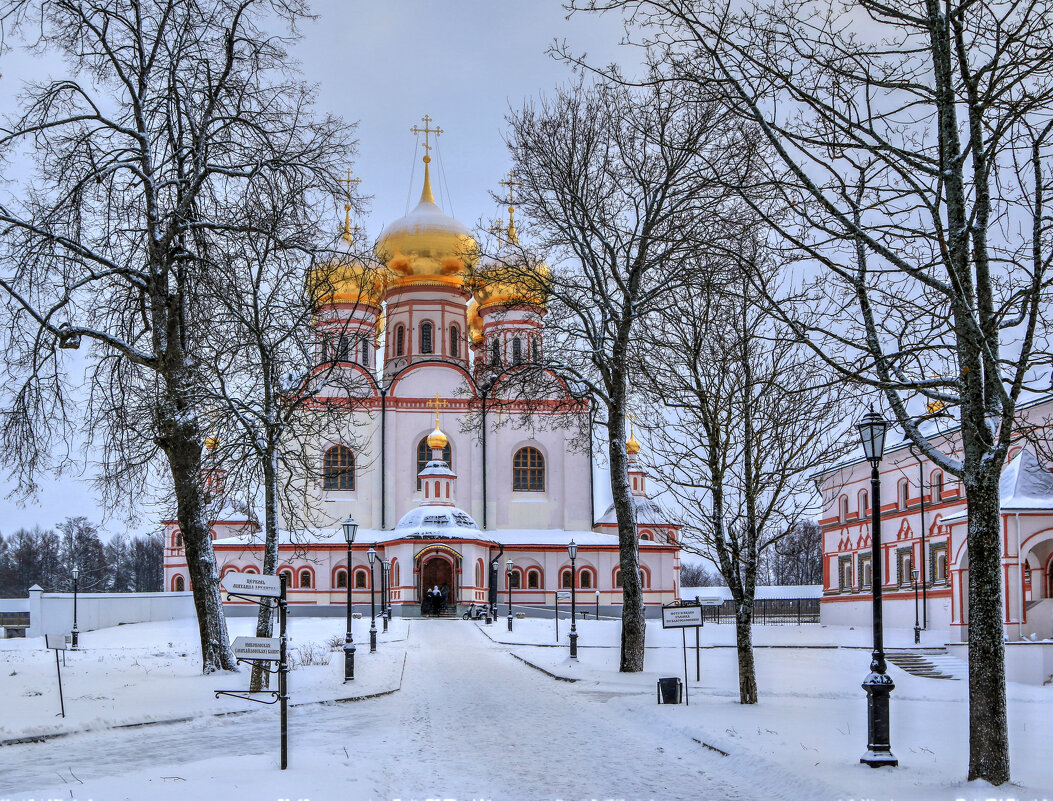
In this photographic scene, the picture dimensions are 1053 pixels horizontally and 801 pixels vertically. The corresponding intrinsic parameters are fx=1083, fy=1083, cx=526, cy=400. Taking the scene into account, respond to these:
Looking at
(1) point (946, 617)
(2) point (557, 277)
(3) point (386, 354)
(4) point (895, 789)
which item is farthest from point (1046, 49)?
(3) point (386, 354)

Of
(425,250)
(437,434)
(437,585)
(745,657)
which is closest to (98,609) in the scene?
(437,585)

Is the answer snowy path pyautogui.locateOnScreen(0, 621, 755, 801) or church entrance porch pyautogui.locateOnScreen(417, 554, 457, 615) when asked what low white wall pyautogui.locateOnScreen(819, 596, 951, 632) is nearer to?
church entrance porch pyautogui.locateOnScreen(417, 554, 457, 615)

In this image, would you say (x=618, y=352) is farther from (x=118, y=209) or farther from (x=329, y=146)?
(x=118, y=209)

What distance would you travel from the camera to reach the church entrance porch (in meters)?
46.6

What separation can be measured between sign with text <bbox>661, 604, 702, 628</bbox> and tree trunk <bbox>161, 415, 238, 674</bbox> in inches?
289

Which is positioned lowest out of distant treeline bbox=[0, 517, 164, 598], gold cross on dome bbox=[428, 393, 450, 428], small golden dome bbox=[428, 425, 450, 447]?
distant treeline bbox=[0, 517, 164, 598]

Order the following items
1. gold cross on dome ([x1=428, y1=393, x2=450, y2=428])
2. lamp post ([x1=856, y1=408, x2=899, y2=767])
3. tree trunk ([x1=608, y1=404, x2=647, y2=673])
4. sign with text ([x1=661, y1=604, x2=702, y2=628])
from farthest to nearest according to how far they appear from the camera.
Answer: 1. gold cross on dome ([x1=428, y1=393, x2=450, y2=428])
2. tree trunk ([x1=608, y1=404, x2=647, y2=673])
3. sign with text ([x1=661, y1=604, x2=702, y2=628])
4. lamp post ([x1=856, y1=408, x2=899, y2=767])

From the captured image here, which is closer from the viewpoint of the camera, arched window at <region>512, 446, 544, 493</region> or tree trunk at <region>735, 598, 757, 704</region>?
tree trunk at <region>735, 598, 757, 704</region>

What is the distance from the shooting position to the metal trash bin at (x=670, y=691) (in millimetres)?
14438

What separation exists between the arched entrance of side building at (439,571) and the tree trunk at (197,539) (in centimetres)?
2785

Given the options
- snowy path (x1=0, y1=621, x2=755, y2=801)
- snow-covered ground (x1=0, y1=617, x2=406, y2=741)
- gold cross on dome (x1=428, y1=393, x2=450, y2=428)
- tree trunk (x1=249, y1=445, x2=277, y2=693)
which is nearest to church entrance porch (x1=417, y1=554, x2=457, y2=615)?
gold cross on dome (x1=428, y1=393, x2=450, y2=428)

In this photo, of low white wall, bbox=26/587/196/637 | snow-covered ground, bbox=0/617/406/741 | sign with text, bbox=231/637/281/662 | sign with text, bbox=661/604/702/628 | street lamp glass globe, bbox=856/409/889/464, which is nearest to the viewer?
sign with text, bbox=231/637/281/662

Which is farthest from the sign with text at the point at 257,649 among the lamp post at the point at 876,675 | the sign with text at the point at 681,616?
the sign with text at the point at 681,616

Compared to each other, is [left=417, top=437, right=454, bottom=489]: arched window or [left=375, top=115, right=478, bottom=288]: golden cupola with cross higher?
[left=375, top=115, right=478, bottom=288]: golden cupola with cross
